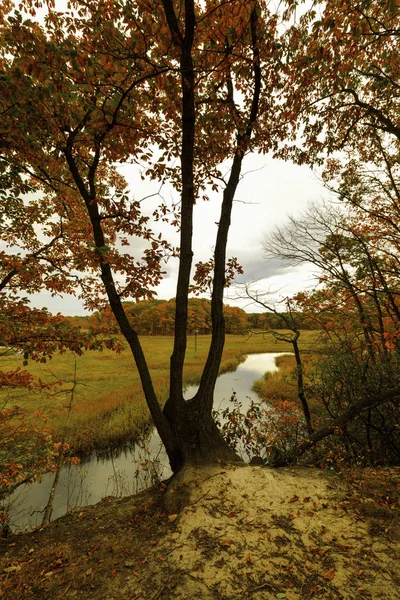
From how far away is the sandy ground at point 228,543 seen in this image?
2.73 meters

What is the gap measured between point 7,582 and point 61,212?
8.06 metres

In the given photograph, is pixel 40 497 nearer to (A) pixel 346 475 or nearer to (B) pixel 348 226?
(A) pixel 346 475

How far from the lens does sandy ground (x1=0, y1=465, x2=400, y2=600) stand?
273 cm

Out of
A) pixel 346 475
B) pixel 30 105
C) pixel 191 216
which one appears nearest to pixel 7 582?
pixel 346 475

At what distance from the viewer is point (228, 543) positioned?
129 inches

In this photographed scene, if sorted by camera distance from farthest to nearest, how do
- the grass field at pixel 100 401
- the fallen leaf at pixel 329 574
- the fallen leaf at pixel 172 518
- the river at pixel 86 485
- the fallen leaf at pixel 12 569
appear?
the grass field at pixel 100 401
the river at pixel 86 485
the fallen leaf at pixel 172 518
the fallen leaf at pixel 12 569
the fallen leaf at pixel 329 574

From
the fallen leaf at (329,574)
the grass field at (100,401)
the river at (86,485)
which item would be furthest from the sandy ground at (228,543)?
the grass field at (100,401)

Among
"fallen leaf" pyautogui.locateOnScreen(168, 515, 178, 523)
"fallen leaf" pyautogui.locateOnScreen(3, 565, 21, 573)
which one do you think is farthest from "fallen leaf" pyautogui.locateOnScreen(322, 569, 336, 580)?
"fallen leaf" pyautogui.locateOnScreen(3, 565, 21, 573)

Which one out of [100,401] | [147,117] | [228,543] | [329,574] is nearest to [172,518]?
[228,543]

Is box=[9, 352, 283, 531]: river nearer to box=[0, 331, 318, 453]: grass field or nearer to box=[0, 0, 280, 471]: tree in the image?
box=[0, 331, 318, 453]: grass field

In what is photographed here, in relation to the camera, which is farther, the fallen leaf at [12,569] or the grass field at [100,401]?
the grass field at [100,401]

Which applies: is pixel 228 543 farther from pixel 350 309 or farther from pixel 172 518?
pixel 350 309

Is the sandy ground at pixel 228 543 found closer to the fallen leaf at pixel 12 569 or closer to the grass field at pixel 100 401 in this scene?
the fallen leaf at pixel 12 569

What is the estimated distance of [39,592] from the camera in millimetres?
2963
